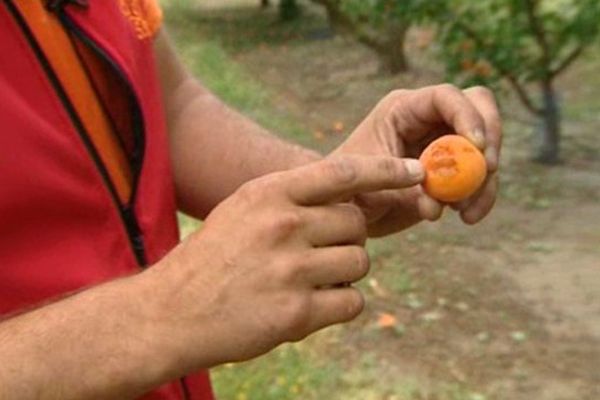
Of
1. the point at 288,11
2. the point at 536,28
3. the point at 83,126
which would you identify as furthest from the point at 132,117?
the point at 288,11

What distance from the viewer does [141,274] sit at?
1323 millimetres

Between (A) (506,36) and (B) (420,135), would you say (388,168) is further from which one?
(A) (506,36)

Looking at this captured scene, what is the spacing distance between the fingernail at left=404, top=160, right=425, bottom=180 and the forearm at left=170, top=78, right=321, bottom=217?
13.9 inches

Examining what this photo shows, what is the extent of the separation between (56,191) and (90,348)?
222 millimetres

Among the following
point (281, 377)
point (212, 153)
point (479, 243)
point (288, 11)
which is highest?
point (212, 153)

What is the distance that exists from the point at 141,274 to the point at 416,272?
3.40 m

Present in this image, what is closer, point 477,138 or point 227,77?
point 477,138

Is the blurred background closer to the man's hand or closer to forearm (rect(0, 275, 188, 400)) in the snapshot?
the man's hand

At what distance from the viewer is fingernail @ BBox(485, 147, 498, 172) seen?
1607 mm

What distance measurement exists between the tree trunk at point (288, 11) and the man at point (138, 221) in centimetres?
1087

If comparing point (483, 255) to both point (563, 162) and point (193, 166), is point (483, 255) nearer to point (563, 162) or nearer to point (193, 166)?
point (563, 162)

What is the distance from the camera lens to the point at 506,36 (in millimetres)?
5699

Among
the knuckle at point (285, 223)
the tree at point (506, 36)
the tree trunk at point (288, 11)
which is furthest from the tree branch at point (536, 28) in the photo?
the tree trunk at point (288, 11)

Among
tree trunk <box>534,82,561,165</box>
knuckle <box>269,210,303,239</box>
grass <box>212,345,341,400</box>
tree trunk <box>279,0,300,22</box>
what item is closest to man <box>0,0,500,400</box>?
knuckle <box>269,210,303,239</box>
